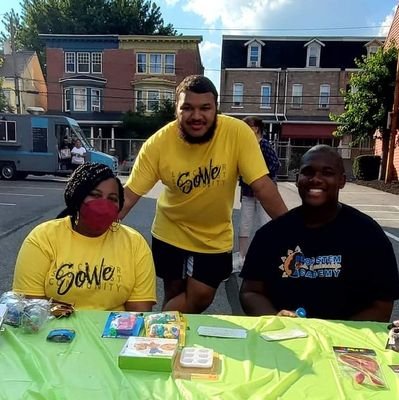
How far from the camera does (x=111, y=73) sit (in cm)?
2958

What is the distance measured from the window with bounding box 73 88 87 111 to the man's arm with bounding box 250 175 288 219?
29.0 m

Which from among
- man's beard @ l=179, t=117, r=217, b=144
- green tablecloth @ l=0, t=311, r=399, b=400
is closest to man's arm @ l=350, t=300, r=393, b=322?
green tablecloth @ l=0, t=311, r=399, b=400

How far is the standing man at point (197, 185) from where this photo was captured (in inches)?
92.8

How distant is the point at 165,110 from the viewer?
26688mm

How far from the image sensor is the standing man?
2.36m

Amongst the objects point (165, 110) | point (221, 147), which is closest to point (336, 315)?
point (221, 147)

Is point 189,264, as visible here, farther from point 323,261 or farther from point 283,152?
point 283,152

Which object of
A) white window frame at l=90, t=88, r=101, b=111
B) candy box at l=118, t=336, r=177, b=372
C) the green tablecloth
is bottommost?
the green tablecloth

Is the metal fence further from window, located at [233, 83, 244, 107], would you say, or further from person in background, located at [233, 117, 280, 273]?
person in background, located at [233, 117, 280, 273]

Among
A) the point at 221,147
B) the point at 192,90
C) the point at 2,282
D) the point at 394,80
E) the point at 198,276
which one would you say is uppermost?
the point at 394,80

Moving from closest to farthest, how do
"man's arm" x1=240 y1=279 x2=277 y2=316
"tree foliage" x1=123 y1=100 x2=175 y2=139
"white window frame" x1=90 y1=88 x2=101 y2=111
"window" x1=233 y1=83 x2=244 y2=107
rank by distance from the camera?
"man's arm" x1=240 y1=279 x2=277 y2=316
"tree foliage" x1=123 y1=100 x2=175 y2=139
"window" x1=233 y1=83 x2=244 y2=107
"white window frame" x1=90 y1=88 x2=101 y2=111

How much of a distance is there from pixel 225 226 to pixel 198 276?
0.35 m

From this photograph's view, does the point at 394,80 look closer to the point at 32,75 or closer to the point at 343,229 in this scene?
the point at 343,229

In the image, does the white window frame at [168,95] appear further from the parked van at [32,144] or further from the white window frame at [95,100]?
the parked van at [32,144]
